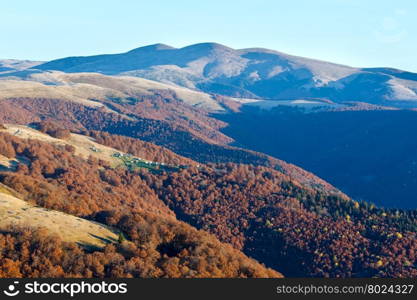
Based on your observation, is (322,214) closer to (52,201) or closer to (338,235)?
(338,235)

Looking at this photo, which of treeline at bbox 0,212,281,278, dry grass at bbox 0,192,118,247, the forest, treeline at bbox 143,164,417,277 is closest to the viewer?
treeline at bbox 0,212,281,278

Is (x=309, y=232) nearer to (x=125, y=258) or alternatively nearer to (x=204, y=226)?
(x=204, y=226)

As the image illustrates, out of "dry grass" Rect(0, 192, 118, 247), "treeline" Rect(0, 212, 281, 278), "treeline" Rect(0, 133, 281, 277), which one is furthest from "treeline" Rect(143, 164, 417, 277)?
"dry grass" Rect(0, 192, 118, 247)

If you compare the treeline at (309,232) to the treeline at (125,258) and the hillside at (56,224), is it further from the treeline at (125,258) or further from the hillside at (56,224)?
the hillside at (56,224)

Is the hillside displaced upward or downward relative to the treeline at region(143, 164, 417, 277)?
upward

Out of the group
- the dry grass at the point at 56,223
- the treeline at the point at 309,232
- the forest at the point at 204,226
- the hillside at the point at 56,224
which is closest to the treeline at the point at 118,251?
the forest at the point at 204,226

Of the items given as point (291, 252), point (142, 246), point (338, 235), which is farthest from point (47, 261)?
point (338, 235)

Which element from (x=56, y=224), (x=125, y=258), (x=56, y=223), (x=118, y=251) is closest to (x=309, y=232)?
(x=118, y=251)

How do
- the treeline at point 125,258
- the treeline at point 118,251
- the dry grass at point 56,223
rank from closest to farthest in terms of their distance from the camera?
the treeline at point 125,258, the treeline at point 118,251, the dry grass at point 56,223

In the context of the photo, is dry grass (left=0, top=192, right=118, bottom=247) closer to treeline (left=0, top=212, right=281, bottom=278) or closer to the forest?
treeline (left=0, top=212, right=281, bottom=278)

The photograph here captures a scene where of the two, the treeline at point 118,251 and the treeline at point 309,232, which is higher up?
the treeline at point 118,251

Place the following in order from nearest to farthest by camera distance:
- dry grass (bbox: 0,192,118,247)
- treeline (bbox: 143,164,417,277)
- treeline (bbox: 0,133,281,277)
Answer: treeline (bbox: 0,133,281,277) < dry grass (bbox: 0,192,118,247) < treeline (bbox: 143,164,417,277)

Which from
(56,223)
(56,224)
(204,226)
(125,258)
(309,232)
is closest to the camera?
(125,258)

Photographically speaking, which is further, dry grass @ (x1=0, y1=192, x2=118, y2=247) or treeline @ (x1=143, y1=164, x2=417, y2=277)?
treeline @ (x1=143, y1=164, x2=417, y2=277)
